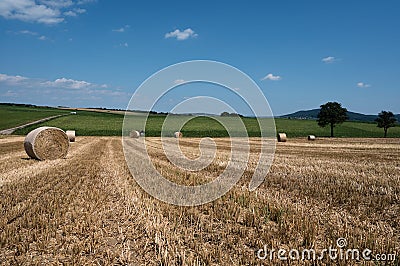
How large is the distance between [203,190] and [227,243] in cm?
314

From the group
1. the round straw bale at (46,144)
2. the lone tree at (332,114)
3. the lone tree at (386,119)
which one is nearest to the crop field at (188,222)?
the round straw bale at (46,144)

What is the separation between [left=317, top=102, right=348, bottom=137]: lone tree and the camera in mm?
48500

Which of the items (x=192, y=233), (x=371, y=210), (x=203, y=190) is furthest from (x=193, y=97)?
(x=371, y=210)

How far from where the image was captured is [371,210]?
5.52 m

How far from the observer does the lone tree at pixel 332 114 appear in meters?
48.5

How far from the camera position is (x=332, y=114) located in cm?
4856

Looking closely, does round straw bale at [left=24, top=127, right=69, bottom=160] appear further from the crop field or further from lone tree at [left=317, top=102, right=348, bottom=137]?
lone tree at [left=317, top=102, right=348, bottom=137]

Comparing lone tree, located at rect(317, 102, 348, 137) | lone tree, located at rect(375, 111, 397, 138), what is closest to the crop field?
lone tree, located at rect(317, 102, 348, 137)

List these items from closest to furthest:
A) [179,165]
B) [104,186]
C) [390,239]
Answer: [390,239] → [104,186] → [179,165]

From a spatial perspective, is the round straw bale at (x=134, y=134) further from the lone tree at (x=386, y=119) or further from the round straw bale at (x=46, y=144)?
the lone tree at (x=386, y=119)

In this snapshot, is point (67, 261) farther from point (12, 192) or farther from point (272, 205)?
point (12, 192)

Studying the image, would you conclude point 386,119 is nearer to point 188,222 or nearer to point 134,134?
point 134,134

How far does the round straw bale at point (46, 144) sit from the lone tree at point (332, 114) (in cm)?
4364

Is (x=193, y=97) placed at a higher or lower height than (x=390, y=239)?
higher
